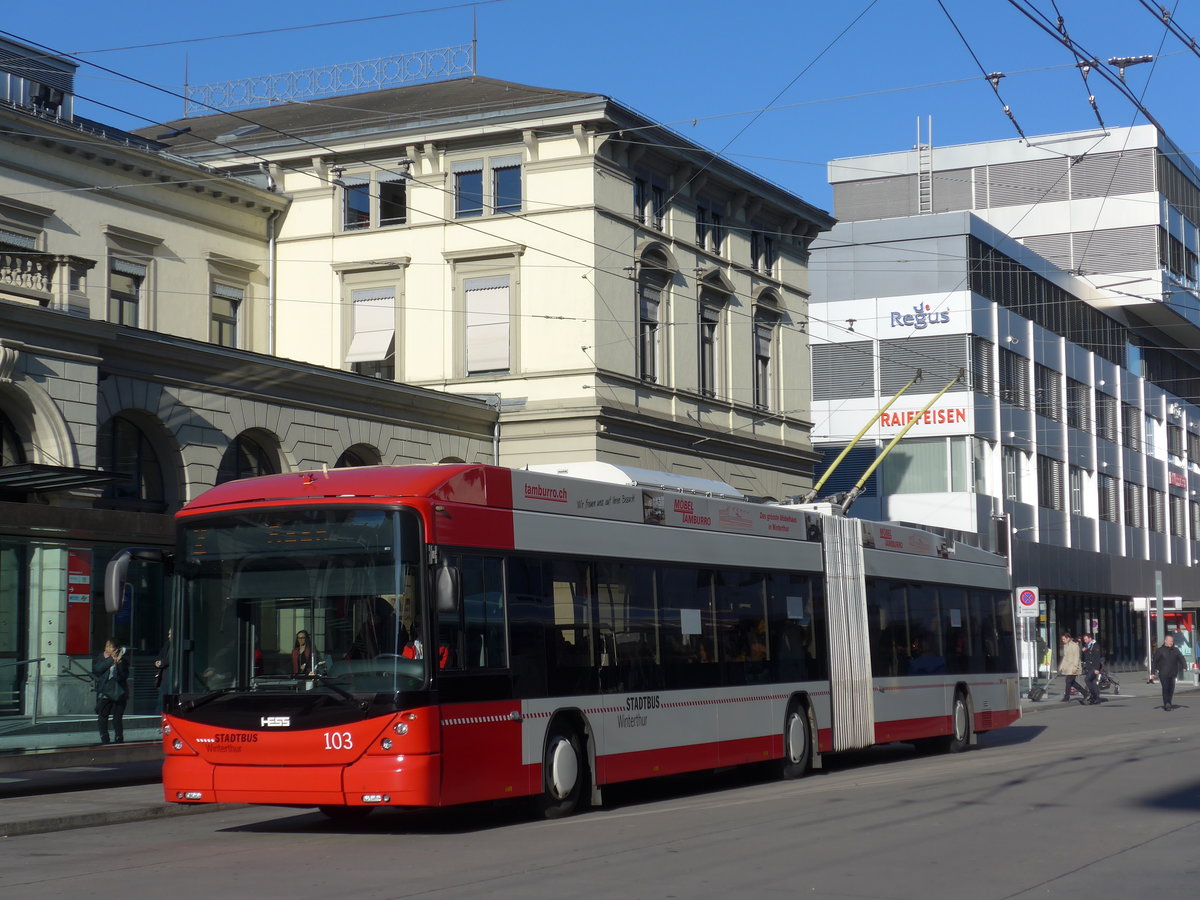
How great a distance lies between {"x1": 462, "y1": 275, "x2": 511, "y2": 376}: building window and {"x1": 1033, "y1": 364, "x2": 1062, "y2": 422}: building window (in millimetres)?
29721

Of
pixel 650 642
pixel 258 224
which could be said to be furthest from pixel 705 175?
pixel 650 642

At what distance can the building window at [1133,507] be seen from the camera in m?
69.4

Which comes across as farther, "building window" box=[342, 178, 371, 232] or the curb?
"building window" box=[342, 178, 371, 232]

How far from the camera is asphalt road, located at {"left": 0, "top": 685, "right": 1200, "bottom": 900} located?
32.2 ft

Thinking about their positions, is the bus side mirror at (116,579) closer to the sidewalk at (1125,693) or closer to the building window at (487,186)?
the building window at (487,186)

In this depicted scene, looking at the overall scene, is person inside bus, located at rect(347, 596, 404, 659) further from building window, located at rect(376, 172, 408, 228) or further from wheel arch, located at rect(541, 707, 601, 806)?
building window, located at rect(376, 172, 408, 228)

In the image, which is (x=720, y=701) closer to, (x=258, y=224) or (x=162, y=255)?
(x=162, y=255)

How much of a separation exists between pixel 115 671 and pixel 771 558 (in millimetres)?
8144

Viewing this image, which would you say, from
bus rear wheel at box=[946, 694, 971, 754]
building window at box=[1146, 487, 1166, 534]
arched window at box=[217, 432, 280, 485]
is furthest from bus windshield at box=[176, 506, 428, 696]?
building window at box=[1146, 487, 1166, 534]

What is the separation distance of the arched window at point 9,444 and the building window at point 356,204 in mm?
15337

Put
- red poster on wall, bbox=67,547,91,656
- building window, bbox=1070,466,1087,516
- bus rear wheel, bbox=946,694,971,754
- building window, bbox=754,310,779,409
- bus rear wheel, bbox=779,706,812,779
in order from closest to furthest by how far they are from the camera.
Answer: bus rear wheel, bbox=779,706,812,779 < red poster on wall, bbox=67,547,91,656 < bus rear wheel, bbox=946,694,971,754 < building window, bbox=754,310,779,409 < building window, bbox=1070,466,1087,516

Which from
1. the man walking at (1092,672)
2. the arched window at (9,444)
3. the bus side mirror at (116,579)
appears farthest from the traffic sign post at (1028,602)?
the bus side mirror at (116,579)

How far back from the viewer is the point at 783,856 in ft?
36.5

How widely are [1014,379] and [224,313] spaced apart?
A: 3191cm
